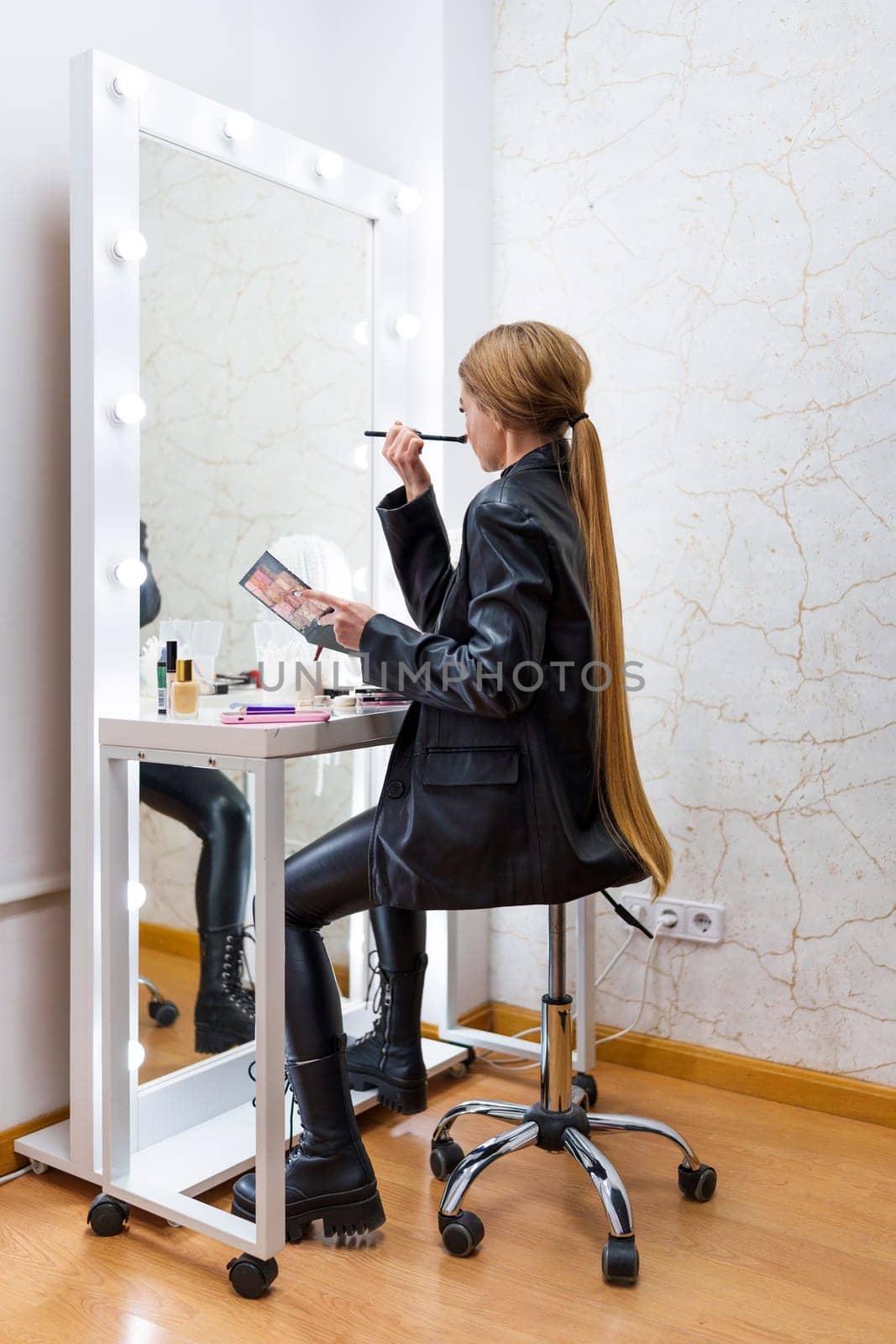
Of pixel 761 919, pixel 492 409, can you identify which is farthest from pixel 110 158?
pixel 761 919

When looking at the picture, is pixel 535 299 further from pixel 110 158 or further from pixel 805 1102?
pixel 805 1102

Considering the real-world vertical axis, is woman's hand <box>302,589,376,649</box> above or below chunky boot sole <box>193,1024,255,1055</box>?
above

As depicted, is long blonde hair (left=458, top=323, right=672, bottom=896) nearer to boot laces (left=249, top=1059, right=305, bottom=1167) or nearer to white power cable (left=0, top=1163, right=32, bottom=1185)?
boot laces (left=249, top=1059, right=305, bottom=1167)

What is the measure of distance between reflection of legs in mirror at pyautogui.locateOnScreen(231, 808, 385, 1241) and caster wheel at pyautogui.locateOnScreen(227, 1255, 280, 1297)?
0.33ft

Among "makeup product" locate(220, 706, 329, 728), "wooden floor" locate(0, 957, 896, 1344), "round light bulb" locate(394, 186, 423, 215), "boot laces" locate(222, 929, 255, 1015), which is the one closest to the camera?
"wooden floor" locate(0, 957, 896, 1344)

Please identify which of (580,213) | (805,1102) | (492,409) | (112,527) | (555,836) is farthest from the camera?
(580,213)

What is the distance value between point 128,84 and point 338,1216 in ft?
5.57

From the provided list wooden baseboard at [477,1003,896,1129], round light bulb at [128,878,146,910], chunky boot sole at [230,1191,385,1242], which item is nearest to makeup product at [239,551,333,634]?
round light bulb at [128,878,146,910]

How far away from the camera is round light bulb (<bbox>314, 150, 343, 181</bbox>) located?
2064 mm

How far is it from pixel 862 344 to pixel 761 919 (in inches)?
42.4

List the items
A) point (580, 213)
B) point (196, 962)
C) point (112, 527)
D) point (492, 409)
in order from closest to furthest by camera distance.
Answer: point (492, 409)
point (112, 527)
point (196, 962)
point (580, 213)

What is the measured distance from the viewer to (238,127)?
6.21 feet

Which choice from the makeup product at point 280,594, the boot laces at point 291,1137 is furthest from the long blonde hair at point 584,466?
the boot laces at point 291,1137

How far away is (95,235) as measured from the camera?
165 centimetres
